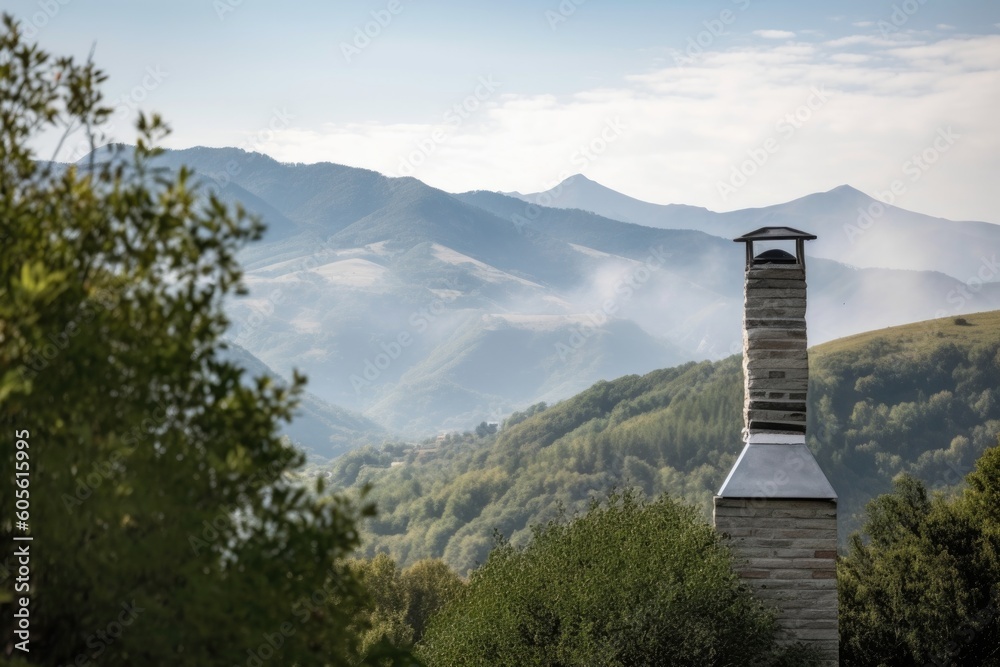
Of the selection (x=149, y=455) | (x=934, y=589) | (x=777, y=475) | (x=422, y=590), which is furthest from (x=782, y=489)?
(x=422, y=590)

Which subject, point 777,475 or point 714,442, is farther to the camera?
point 714,442

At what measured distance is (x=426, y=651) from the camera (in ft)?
48.0

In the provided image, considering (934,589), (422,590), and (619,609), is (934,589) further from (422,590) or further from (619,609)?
(422,590)

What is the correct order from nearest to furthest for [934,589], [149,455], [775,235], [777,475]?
1. [149,455]
2. [777,475]
3. [775,235]
4. [934,589]

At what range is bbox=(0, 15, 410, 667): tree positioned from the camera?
4.30 meters

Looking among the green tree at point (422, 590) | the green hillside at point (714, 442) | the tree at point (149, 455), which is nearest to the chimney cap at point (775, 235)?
the tree at point (149, 455)

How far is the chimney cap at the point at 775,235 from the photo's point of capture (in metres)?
13.8

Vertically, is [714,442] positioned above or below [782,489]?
below

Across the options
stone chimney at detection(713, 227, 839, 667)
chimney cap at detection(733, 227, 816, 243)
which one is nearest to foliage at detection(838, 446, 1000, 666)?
stone chimney at detection(713, 227, 839, 667)

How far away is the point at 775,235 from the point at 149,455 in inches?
438

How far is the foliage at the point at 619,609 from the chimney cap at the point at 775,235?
4121mm

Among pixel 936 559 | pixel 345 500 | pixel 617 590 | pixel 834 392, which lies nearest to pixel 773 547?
pixel 617 590

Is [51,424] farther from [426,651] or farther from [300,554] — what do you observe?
[426,651]

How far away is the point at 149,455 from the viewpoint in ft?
14.7
